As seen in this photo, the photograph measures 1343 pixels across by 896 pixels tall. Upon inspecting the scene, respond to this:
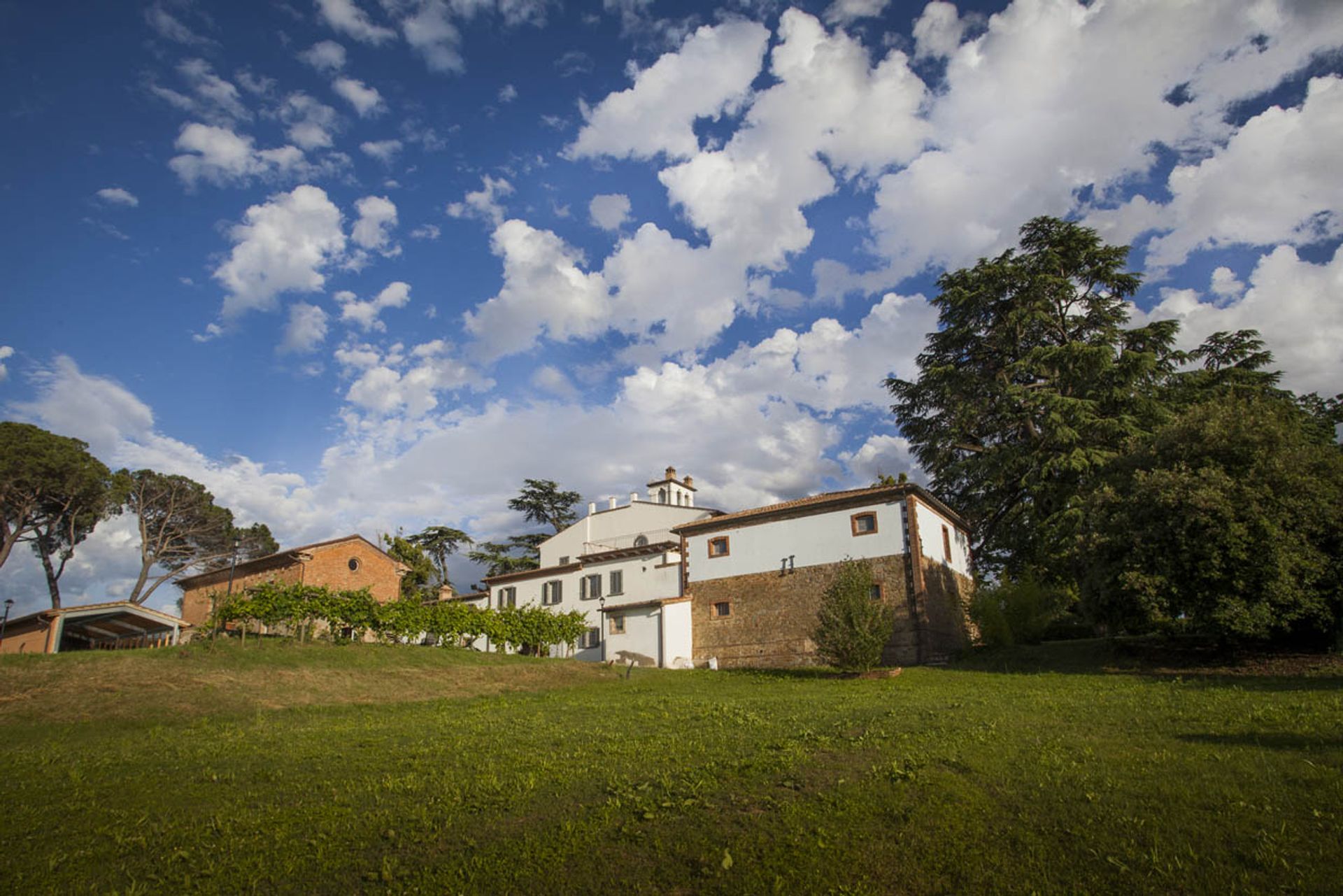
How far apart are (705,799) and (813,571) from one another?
949 inches

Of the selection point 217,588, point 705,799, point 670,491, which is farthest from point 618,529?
point 705,799

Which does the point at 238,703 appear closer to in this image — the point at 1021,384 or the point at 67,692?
the point at 67,692

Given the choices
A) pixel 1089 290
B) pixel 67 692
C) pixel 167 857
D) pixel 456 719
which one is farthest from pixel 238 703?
pixel 1089 290

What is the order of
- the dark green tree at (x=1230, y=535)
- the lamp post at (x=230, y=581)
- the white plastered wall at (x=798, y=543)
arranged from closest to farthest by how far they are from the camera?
the dark green tree at (x=1230, y=535)
the lamp post at (x=230, y=581)
the white plastered wall at (x=798, y=543)

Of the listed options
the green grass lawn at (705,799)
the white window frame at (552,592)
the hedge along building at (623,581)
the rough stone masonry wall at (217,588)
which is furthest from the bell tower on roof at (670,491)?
the green grass lawn at (705,799)

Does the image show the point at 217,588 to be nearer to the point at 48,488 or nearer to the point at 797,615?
the point at 48,488

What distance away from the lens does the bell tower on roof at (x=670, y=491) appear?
173ft

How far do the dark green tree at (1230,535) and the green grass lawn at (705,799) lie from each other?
3871mm

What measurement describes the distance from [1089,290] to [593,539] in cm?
3084

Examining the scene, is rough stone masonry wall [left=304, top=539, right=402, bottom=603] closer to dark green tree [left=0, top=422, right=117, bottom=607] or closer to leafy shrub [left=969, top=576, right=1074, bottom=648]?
dark green tree [left=0, top=422, right=117, bottom=607]

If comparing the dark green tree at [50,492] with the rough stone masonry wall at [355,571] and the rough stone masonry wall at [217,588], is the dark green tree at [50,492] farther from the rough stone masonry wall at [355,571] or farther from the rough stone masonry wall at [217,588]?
the rough stone masonry wall at [355,571]

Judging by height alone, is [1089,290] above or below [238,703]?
above

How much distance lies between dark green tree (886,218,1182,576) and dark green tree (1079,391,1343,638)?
8.11 m

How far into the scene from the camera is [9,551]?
123 ft
